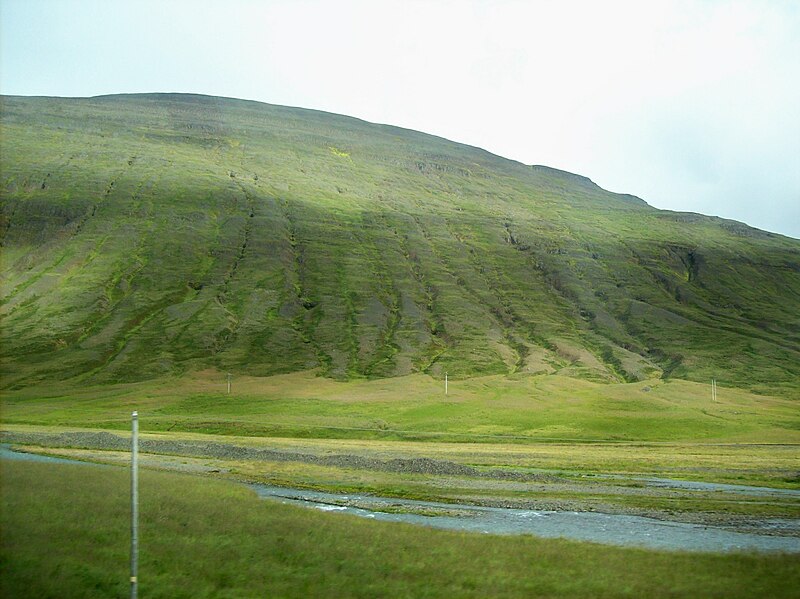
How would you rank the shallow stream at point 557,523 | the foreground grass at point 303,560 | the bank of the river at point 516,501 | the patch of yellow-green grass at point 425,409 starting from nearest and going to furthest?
the foreground grass at point 303,560, the shallow stream at point 557,523, the bank of the river at point 516,501, the patch of yellow-green grass at point 425,409

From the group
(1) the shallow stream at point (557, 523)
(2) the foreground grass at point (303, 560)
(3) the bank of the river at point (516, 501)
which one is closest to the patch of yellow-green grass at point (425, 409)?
(3) the bank of the river at point (516, 501)

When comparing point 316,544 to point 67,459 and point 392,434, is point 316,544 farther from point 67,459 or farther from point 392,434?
point 392,434

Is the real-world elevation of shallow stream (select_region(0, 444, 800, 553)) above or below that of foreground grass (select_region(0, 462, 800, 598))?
below

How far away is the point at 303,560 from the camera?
3612cm

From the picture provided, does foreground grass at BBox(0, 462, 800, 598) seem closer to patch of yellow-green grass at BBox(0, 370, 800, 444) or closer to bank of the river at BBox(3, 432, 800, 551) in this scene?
bank of the river at BBox(3, 432, 800, 551)

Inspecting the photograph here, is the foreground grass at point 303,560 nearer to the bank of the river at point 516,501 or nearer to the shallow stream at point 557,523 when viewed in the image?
the shallow stream at point 557,523

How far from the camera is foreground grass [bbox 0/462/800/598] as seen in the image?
31.2 metres

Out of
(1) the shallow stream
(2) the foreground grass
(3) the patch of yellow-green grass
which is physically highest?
(2) the foreground grass

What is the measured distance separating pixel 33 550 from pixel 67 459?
54.9m

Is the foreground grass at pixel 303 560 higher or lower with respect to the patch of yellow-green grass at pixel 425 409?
higher

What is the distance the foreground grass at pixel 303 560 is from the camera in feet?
102

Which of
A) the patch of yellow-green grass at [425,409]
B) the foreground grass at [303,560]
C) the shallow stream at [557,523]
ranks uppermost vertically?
the foreground grass at [303,560]

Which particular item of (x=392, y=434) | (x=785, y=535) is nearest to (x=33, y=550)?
(x=785, y=535)

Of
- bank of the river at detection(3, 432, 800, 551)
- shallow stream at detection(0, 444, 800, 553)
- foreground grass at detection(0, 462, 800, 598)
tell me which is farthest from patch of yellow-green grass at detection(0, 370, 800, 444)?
foreground grass at detection(0, 462, 800, 598)
